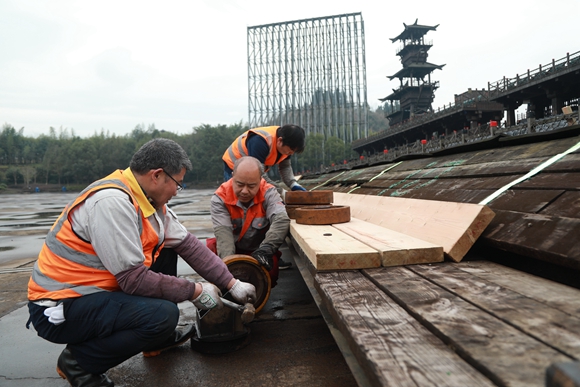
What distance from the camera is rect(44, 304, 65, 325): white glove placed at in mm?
1805

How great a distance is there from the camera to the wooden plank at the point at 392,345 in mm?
913

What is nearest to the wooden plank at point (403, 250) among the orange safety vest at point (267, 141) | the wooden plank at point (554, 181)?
the wooden plank at point (554, 181)

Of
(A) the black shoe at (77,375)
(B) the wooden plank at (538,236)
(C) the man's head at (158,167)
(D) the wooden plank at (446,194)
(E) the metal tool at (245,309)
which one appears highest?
(C) the man's head at (158,167)

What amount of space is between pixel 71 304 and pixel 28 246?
239 inches

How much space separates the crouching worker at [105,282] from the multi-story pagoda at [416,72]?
43231mm

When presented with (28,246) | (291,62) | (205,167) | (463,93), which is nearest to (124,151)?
(205,167)

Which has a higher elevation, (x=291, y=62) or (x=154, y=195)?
(x=291, y=62)

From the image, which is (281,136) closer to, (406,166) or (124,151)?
(406,166)

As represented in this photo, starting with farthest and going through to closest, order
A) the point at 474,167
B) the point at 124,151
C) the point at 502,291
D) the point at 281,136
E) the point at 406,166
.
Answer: the point at 124,151 < the point at 406,166 < the point at 281,136 < the point at 474,167 < the point at 502,291

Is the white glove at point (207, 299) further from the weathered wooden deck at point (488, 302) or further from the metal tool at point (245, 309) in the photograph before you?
the weathered wooden deck at point (488, 302)

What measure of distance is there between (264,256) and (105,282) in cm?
108

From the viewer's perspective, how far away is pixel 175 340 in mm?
2455

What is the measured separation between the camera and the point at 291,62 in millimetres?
57156

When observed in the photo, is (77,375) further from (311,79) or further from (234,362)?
(311,79)
